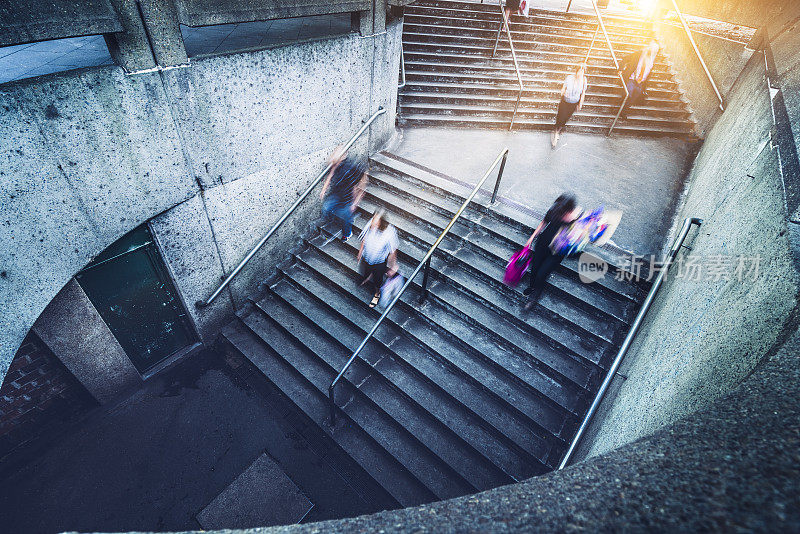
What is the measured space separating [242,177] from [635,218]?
18.8 feet

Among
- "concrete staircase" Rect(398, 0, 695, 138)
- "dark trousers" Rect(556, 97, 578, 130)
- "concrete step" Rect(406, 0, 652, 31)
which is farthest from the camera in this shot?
"concrete step" Rect(406, 0, 652, 31)

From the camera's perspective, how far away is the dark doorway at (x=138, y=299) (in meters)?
4.37

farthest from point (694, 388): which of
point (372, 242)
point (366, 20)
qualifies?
point (366, 20)

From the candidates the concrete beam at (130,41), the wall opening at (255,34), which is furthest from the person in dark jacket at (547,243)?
the concrete beam at (130,41)

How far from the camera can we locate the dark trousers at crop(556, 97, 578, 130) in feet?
21.9

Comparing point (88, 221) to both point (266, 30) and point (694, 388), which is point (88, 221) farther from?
point (694, 388)

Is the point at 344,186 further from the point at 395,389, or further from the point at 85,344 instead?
the point at 85,344

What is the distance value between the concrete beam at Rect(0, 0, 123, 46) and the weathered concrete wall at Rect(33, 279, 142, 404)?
98.9 inches

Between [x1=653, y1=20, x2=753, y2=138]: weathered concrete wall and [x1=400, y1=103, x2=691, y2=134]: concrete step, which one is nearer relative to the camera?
[x1=653, y1=20, x2=753, y2=138]: weathered concrete wall

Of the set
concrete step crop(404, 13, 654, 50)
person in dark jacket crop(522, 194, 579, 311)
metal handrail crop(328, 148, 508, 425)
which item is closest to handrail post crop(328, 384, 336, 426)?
metal handrail crop(328, 148, 508, 425)

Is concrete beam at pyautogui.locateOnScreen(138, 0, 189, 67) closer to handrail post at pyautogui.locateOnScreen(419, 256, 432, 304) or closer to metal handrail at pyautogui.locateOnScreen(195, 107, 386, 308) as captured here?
metal handrail at pyautogui.locateOnScreen(195, 107, 386, 308)

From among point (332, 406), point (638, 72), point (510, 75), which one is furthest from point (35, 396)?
point (638, 72)

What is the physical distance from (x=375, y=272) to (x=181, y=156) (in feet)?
8.85

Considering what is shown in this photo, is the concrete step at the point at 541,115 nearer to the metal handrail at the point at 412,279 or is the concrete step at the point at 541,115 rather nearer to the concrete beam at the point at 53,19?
the metal handrail at the point at 412,279
